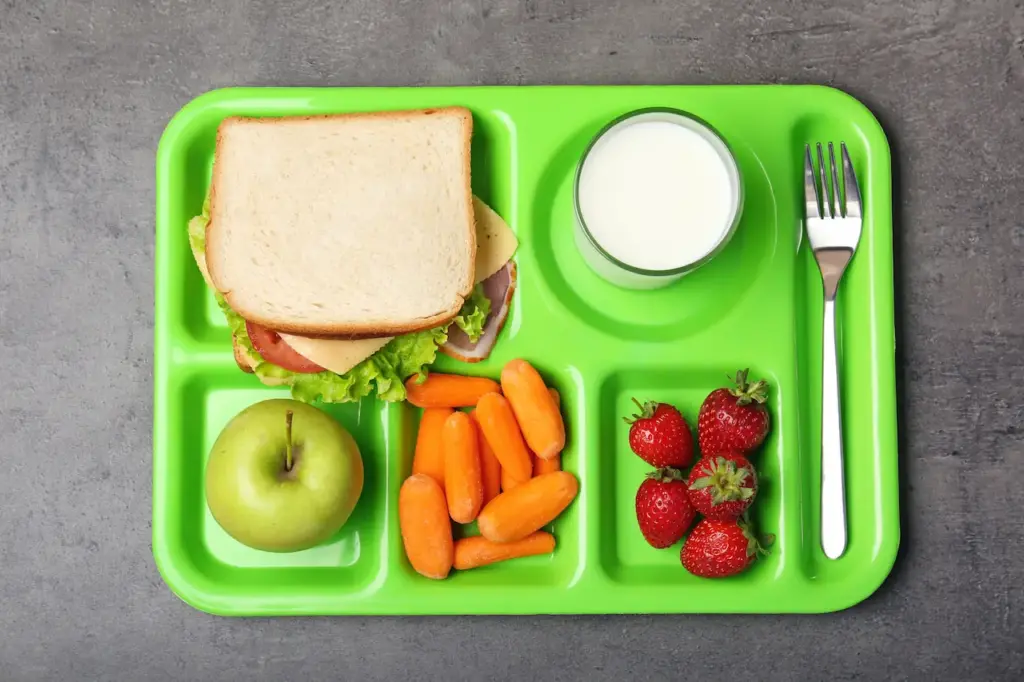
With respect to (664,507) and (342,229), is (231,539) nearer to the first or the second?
(342,229)

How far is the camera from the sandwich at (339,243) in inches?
48.0

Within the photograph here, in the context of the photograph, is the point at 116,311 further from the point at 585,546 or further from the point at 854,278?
the point at 854,278

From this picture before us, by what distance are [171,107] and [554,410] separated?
31.8 inches

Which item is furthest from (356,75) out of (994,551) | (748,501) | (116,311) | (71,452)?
(994,551)

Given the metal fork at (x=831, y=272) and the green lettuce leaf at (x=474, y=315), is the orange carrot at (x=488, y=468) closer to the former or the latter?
the green lettuce leaf at (x=474, y=315)

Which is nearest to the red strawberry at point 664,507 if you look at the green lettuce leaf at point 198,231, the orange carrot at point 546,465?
the orange carrot at point 546,465

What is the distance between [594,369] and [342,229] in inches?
17.1

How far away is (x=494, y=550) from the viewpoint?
1.26m

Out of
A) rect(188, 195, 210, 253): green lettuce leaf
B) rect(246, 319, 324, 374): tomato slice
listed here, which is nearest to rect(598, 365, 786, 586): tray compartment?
rect(246, 319, 324, 374): tomato slice

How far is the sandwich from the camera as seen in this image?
1.22 meters

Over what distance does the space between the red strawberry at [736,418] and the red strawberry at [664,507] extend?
0.24 ft

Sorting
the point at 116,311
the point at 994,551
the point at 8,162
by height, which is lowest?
the point at 994,551

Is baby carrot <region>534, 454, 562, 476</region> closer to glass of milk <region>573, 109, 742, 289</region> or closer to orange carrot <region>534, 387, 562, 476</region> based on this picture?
orange carrot <region>534, 387, 562, 476</region>

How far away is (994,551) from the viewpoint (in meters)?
1.37
